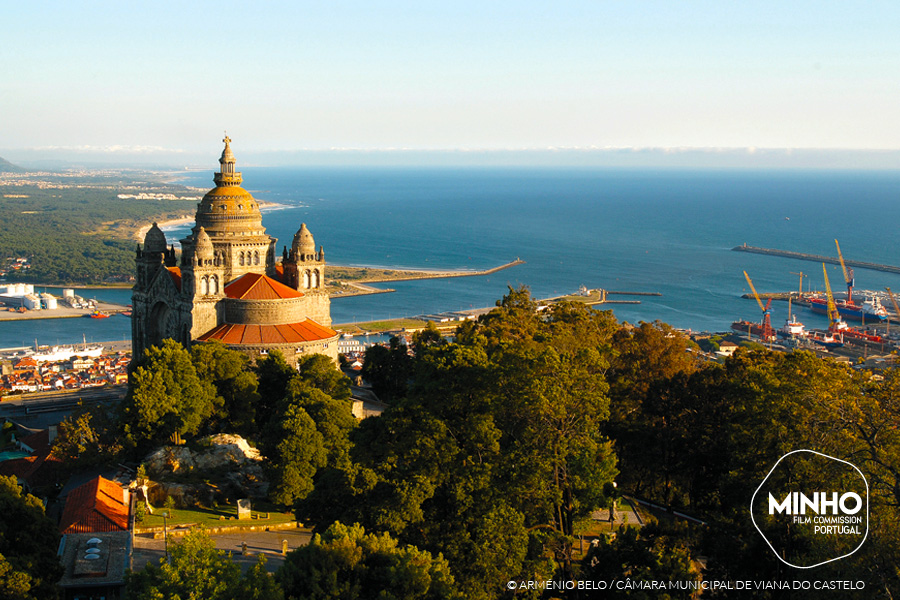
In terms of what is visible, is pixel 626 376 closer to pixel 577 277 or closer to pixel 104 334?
pixel 104 334

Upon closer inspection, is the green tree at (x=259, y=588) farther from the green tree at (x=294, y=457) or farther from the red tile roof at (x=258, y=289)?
the red tile roof at (x=258, y=289)

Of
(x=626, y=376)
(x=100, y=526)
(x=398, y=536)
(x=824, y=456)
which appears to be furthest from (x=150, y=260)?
(x=824, y=456)

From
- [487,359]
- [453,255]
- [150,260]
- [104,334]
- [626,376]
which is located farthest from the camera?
[453,255]

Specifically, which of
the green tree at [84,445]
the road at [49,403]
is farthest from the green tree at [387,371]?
the road at [49,403]

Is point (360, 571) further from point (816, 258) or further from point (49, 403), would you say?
point (816, 258)

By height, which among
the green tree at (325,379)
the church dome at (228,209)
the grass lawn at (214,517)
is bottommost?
the grass lawn at (214,517)
